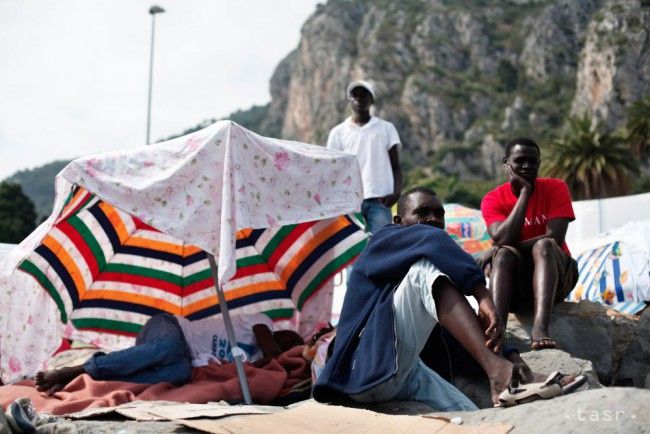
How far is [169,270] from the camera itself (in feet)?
19.0

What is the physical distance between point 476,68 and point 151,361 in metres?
96.4

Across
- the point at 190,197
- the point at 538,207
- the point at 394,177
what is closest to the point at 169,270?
the point at 190,197

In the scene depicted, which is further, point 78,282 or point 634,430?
point 78,282

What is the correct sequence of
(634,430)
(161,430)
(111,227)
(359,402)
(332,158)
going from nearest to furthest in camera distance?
(634,430) → (161,430) → (359,402) → (332,158) → (111,227)

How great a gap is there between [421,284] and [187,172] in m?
1.92

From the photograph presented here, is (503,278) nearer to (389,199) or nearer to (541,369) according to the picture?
(541,369)

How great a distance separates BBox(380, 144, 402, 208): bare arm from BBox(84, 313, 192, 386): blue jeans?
2112 millimetres

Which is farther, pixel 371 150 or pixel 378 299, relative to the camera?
pixel 371 150

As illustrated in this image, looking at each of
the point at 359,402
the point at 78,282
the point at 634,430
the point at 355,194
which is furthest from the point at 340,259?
the point at 634,430

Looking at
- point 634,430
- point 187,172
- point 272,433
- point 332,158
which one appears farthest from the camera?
point 332,158

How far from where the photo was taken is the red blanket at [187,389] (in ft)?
14.9

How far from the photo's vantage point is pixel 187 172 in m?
4.42

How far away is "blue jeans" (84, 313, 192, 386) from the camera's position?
491cm

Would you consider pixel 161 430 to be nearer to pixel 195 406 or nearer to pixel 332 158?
pixel 195 406
